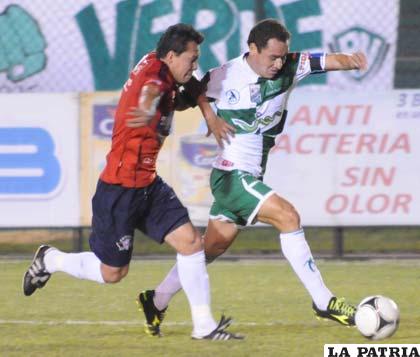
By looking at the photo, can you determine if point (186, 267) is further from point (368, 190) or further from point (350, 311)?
point (368, 190)

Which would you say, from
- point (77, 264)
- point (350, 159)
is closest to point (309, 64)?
point (77, 264)

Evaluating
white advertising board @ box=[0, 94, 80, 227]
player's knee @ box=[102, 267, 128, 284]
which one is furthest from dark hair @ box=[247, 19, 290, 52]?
white advertising board @ box=[0, 94, 80, 227]

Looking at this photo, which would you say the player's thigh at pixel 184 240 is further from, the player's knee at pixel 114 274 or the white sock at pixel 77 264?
the white sock at pixel 77 264

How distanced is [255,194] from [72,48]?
7.81 m

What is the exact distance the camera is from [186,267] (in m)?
8.52

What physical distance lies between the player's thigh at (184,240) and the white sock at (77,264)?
1.81 feet

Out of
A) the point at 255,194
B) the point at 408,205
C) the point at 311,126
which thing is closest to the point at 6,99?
the point at 311,126

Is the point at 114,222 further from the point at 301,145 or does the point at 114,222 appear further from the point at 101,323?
the point at 301,145

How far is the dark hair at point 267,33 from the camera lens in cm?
885

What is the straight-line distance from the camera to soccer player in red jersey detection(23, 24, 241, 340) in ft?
27.8

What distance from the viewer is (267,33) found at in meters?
8.86

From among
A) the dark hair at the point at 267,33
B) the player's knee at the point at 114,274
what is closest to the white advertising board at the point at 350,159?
the dark hair at the point at 267,33

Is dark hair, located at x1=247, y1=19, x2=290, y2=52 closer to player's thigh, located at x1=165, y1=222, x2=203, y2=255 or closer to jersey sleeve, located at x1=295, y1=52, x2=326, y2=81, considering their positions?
jersey sleeve, located at x1=295, y1=52, x2=326, y2=81

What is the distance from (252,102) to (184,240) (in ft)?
3.37
